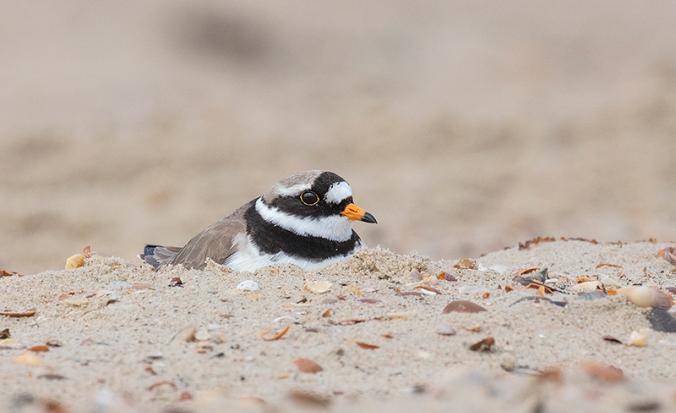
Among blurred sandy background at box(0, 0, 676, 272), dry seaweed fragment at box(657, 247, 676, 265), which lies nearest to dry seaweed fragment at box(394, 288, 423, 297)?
dry seaweed fragment at box(657, 247, 676, 265)

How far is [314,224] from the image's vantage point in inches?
242

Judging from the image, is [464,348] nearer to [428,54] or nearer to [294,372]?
[294,372]

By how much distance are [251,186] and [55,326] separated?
8.18 m

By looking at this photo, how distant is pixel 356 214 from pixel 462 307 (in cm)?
149

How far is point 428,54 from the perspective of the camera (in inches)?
690

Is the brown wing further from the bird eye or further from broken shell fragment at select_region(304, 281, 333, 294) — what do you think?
broken shell fragment at select_region(304, 281, 333, 294)

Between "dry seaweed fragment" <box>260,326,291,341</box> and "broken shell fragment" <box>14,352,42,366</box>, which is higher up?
"dry seaweed fragment" <box>260,326,291,341</box>

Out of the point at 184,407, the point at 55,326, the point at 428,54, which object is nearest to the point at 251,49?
the point at 428,54

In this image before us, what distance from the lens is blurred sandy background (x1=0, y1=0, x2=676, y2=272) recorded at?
1223 cm

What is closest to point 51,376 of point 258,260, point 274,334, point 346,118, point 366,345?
point 274,334

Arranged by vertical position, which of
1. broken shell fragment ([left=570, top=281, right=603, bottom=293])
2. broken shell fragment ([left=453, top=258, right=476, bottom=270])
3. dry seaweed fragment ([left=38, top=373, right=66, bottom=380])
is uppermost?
broken shell fragment ([left=453, top=258, right=476, bottom=270])

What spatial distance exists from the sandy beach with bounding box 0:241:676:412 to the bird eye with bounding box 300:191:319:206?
0.57 metres

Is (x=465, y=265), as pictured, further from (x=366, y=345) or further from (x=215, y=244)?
(x=366, y=345)

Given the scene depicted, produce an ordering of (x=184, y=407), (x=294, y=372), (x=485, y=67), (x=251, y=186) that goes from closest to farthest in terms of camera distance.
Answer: (x=184, y=407) < (x=294, y=372) < (x=251, y=186) < (x=485, y=67)
